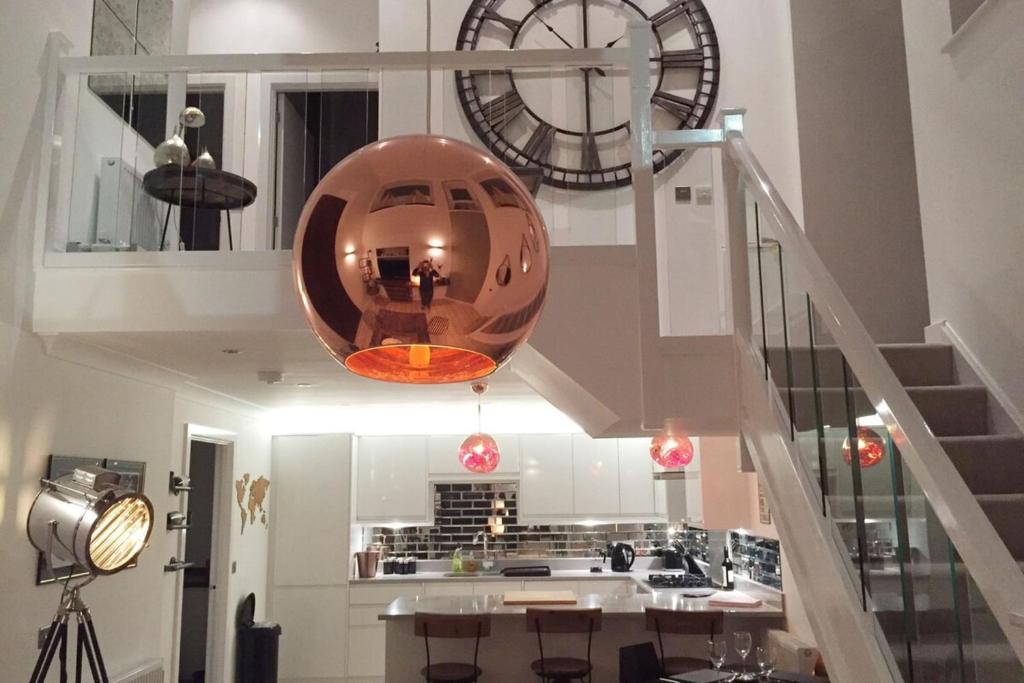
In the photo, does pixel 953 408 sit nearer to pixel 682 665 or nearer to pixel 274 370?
pixel 682 665

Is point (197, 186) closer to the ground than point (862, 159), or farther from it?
closer to the ground

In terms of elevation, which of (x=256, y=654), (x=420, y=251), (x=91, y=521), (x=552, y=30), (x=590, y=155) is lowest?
(x=256, y=654)

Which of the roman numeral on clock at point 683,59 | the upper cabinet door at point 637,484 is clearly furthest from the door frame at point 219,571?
the roman numeral on clock at point 683,59

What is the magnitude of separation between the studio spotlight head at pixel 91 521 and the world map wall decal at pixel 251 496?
3.91m

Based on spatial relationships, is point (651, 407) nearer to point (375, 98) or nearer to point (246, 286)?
point (246, 286)

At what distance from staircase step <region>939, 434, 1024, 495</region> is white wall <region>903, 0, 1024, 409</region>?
37 centimetres

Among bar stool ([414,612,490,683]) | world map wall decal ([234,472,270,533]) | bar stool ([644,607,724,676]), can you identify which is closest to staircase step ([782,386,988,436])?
bar stool ([644,607,724,676])

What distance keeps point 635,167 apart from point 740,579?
501 centimetres

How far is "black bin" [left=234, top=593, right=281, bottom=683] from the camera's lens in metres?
7.78

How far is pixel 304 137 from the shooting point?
723 centimetres

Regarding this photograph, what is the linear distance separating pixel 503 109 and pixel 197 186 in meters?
2.55

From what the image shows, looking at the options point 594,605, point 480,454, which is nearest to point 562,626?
point 594,605

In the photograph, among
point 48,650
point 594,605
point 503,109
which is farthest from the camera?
point 594,605

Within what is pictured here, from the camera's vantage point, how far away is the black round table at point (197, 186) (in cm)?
441
